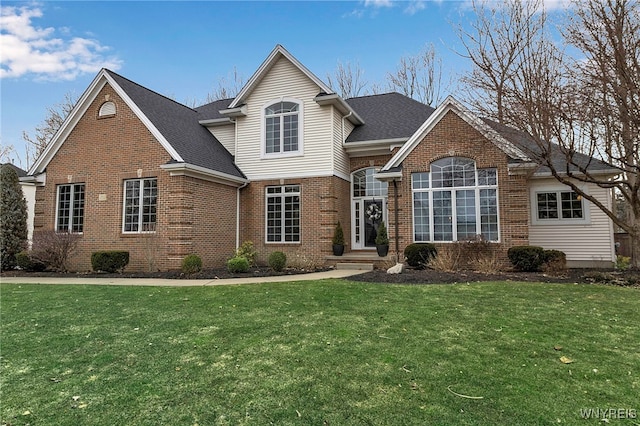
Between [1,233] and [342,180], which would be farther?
[342,180]

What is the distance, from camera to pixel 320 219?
15.2 meters

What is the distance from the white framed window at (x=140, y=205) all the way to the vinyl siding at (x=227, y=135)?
4.43 m

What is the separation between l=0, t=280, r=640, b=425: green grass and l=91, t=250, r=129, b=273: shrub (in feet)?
17.9

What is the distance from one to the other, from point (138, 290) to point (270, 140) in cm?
895

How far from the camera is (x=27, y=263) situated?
547 inches

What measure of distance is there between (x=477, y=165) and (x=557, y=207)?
432cm

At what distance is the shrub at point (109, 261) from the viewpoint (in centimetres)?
1320

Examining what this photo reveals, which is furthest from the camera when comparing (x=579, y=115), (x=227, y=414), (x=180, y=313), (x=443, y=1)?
(x=443, y=1)

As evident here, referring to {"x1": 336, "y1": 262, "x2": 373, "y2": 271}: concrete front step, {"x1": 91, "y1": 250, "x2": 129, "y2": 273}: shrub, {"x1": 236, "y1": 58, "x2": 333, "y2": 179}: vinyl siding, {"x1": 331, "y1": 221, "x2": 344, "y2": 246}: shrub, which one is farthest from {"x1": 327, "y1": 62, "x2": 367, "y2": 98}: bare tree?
{"x1": 91, "y1": 250, "x2": 129, "y2": 273}: shrub

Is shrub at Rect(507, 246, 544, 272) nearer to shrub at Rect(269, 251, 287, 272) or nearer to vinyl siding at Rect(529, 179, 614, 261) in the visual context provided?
vinyl siding at Rect(529, 179, 614, 261)

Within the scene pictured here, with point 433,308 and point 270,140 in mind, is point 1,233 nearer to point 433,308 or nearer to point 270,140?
point 270,140

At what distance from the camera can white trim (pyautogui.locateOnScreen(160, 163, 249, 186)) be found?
42.7 ft

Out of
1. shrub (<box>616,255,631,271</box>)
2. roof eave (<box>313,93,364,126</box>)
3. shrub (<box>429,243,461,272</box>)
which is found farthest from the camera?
roof eave (<box>313,93,364,126</box>)

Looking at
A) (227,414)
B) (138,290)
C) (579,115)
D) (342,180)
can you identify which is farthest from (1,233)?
(579,115)
